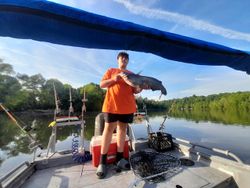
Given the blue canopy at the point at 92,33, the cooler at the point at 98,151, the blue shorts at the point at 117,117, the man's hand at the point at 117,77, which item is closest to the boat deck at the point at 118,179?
the cooler at the point at 98,151

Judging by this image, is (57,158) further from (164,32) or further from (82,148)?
(164,32)

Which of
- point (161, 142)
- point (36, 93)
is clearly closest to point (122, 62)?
point (161, 142)

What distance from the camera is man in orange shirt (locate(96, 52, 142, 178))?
116 inches

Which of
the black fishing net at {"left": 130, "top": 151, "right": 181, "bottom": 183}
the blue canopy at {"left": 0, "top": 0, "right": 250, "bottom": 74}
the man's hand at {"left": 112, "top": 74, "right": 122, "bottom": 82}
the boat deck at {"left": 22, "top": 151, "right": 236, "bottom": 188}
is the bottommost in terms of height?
the boat deck at {"left": 22, "top": 151, "right": 236, "bottom": 188}

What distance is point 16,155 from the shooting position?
599 inches

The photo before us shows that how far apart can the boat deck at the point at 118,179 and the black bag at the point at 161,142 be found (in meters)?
0.87

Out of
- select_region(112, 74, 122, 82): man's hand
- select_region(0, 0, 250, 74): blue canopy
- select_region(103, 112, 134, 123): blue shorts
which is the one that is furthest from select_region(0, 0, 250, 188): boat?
select_region(103, 112, 134, 123): blue shorts

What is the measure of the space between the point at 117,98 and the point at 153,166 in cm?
124

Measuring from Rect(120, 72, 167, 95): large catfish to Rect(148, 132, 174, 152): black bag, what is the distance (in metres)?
1.56

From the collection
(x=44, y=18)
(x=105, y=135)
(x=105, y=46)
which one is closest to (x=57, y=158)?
(x=105, y=135)

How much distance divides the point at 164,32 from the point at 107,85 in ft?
3.74

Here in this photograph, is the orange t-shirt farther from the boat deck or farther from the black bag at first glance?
the black bag

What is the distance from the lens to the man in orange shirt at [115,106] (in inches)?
116

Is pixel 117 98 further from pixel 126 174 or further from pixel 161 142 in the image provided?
pixel 161 142
